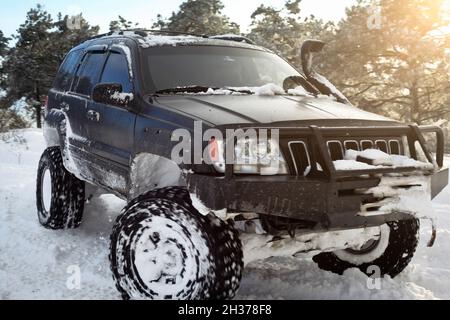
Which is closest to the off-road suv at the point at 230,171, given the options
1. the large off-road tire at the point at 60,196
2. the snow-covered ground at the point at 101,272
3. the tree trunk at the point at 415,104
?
the snow-covered ground at the point at 101,272

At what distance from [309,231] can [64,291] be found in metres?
1.82

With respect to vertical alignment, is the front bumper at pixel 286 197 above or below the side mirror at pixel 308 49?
below

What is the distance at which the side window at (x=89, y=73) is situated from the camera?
15.7ft

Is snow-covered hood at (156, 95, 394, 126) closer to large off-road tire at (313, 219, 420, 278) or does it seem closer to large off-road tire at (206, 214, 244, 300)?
large off-road tire at (206, 214, 244, 300)

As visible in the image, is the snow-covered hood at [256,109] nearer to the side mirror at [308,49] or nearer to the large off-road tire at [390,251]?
the side mirror at [308,49]

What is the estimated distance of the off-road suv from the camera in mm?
2793

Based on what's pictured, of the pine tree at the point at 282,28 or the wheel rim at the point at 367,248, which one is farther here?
the pine tree at the point at 282,28

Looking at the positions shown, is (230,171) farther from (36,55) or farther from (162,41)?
(36,55)

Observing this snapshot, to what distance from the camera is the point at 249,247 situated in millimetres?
3244

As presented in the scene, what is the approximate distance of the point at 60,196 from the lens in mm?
5152

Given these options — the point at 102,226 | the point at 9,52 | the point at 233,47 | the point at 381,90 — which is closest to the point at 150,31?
the point at 233,47

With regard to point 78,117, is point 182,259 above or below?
below

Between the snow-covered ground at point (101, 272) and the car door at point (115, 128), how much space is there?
763mm

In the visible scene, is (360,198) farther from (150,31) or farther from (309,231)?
(150,31)
